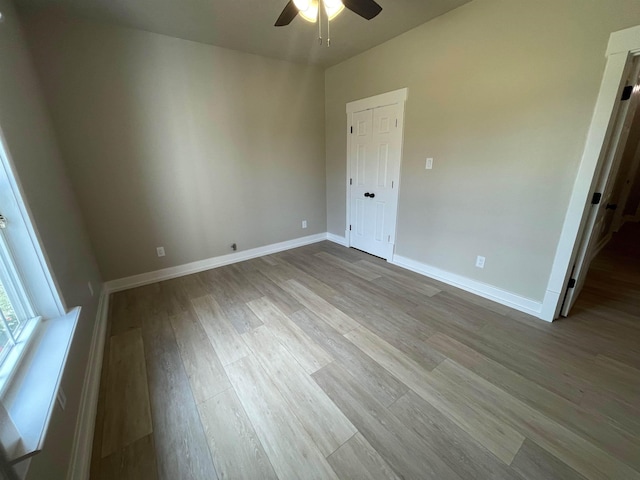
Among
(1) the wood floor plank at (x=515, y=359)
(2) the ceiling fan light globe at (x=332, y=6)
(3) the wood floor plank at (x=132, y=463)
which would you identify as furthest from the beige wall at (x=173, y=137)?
(1) the wood floor plank at (x=515, y=359)

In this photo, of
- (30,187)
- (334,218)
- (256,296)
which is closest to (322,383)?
(256,296)

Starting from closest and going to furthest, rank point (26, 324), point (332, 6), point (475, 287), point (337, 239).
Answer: point (26, 324)
point (332, 6)
point (475, 287)
point (337, 239)

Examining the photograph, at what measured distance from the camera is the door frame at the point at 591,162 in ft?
5.41

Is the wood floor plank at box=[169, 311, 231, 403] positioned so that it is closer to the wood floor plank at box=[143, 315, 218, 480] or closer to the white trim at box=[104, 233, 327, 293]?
the wood floor plank at box=[143, 315, 218, 480]

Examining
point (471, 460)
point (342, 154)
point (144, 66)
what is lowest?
point (471, 460)

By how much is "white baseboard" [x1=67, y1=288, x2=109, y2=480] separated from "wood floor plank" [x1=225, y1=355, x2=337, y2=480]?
0.71 meters

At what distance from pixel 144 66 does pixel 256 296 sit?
2676 mm

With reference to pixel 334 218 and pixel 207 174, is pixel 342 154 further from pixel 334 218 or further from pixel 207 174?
pixel 207 174

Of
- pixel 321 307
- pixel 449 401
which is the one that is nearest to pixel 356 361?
pixel 449 401

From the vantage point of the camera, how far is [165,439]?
4.28 ft

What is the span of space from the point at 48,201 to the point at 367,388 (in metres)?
2.47

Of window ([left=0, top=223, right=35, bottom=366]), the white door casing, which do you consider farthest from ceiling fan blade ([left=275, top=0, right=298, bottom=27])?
the white door casing

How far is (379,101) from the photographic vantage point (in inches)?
124

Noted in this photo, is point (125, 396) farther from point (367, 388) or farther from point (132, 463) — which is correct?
point (367, 388)
